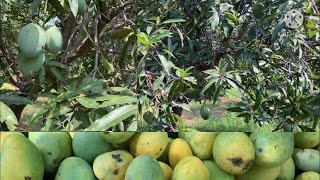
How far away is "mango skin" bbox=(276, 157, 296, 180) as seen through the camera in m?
0.40

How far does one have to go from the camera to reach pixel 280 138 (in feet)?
1.31

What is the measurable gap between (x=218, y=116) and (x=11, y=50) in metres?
0.42

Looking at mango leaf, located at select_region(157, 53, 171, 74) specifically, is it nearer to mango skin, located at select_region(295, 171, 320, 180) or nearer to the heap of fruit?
the heap of fruit

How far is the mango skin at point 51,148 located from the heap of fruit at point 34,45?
27cm

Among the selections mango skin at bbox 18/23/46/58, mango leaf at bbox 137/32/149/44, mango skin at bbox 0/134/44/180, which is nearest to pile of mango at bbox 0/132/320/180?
mango skin at bbox 0/134/44/180

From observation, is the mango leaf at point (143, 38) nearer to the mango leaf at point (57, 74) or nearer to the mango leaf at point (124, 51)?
the mango leaf at point (124, 51)

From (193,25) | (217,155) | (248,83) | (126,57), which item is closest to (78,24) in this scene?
(126,57)

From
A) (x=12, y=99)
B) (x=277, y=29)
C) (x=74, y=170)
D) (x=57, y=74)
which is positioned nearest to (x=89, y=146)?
(x=74, y=170)

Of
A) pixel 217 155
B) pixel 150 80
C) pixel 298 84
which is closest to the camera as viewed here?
pixel 217 155

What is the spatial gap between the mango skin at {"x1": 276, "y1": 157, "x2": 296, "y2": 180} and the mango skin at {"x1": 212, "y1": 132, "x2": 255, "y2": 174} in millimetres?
33

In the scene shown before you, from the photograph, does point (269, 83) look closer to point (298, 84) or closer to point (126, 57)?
point (298, 84)

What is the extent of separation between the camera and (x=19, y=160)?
35cm

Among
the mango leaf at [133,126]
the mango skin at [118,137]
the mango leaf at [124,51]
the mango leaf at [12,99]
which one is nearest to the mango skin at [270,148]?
the mango skin at [118,137]

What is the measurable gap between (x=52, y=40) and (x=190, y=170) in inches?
14.9
